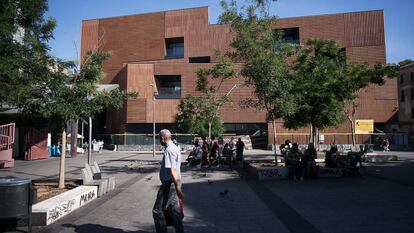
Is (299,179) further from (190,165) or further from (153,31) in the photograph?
(153,31)

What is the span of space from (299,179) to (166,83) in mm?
50436

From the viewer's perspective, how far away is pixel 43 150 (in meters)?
32.8

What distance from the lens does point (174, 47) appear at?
6644cm

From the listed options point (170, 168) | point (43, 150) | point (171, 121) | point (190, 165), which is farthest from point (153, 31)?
point (170, 168)

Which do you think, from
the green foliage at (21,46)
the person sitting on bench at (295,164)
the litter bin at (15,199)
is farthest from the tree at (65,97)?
the person sitting on bench at (295,164)

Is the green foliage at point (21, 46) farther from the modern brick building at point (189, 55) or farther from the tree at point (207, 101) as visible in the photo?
the modern brick building at point (189, 55)

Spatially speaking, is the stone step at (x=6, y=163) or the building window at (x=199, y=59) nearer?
the stone step at (x=6, y=163)

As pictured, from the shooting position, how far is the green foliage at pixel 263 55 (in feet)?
57.6

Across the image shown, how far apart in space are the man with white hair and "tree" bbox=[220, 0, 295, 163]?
1129cm

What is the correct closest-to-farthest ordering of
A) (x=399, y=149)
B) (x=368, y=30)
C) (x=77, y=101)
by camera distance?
(x=77, y=101) → (x=399, y=149) → (x=368, y=30)

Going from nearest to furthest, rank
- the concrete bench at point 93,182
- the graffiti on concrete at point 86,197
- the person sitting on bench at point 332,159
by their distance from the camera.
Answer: the graffiti on concrete at point 86,197
the concrete bench at point 93,182
the person sitting on bench at point 332,159

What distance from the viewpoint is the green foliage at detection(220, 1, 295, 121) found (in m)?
17.6

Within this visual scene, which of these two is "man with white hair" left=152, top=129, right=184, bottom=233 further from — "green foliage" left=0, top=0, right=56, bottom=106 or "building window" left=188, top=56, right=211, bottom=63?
"building window" left=188, top=56, right=211, bottom=63

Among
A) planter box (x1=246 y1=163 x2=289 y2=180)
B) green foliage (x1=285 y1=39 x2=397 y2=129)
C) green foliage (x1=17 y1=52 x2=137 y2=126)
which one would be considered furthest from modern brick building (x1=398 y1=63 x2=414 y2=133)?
green foliage (x1=17 y1=52 x2=137 y2=126)
